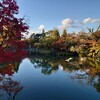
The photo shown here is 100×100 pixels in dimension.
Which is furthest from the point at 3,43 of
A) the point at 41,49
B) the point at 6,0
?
the point at 41,49

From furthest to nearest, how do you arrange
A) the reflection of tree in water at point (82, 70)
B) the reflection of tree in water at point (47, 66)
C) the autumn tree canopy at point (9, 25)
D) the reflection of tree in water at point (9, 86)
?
1. the reflection of tree in water at point (47, 66)
2. the reflection of tree in water at point (82, 70)
3. the reflection of tree in water at point (9, 86)
4. the autumn tree canopy at point (9, 25)

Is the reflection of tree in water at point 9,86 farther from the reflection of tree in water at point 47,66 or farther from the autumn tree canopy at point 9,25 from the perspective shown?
the reflection of tree in water at point 47,66

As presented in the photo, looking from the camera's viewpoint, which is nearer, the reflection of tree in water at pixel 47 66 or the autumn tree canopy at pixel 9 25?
the autumn tree canopy at pixel 9 25

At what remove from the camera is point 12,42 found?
7.54 m

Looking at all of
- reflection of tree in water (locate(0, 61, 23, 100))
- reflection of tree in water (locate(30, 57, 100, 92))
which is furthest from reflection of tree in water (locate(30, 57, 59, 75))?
reflection of tree in water (locate(0, 61, 23, 100))

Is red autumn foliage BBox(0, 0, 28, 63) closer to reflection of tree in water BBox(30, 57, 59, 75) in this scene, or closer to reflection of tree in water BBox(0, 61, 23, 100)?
reflection of tree in water BBox(0, 61, 23, 100)

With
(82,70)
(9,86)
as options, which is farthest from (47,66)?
(9,86)

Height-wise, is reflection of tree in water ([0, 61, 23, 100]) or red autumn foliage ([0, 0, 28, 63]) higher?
red autumn foliage ([0, 0, 28, 63])

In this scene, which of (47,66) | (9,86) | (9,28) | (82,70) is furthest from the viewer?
(47,66)

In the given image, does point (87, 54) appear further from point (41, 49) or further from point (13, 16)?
point (13, 16)

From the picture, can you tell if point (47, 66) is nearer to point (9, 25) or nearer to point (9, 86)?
point (9, 86)

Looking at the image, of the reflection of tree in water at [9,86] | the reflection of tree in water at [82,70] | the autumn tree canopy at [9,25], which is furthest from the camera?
the reflection of tree in water at [82,70]

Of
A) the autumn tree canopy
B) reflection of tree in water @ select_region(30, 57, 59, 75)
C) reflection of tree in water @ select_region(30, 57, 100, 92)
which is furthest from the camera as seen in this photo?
reflection of tree in water @ select_region(30, 57, 59, 75)

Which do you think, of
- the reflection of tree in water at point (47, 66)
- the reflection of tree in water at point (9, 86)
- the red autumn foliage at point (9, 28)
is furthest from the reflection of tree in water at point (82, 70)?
the red autumn foliage at point (9, 28)
